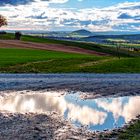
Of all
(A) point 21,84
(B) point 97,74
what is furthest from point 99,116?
(B) point 97,74

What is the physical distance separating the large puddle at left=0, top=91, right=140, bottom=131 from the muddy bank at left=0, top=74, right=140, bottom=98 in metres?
2.66

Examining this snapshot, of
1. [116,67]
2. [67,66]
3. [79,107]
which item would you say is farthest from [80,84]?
[116,67]

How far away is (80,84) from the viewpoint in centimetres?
4194

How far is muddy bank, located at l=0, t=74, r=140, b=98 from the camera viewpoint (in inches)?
1441

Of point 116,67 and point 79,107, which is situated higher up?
point 79,107

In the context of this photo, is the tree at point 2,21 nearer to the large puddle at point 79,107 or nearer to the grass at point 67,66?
the grass at point 67,66

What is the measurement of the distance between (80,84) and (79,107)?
13.5m

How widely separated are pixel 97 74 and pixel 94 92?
1682 centimetres

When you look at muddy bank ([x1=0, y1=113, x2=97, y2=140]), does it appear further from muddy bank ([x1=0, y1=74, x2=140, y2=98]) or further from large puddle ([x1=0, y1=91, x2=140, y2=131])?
muddy bank ([x1=0, y1=74, x2=140, y2=98])

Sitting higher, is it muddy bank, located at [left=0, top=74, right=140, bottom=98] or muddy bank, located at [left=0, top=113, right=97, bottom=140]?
muddy bank, located at [left=0, top=113, right=97, bottom=140]

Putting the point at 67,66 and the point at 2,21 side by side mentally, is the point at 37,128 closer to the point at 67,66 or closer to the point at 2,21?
the point at 67,66

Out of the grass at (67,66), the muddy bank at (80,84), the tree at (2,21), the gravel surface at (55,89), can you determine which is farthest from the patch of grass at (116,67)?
the tree at (2,21)

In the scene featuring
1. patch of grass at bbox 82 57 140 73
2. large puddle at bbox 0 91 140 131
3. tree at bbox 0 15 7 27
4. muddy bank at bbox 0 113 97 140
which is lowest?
patch of grass at bbox 82 57 140 73

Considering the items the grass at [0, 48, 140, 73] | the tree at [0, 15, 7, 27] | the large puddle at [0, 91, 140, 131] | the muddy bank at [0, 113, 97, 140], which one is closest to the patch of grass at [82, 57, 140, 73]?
the grass at [0, 48, 140, 73]
